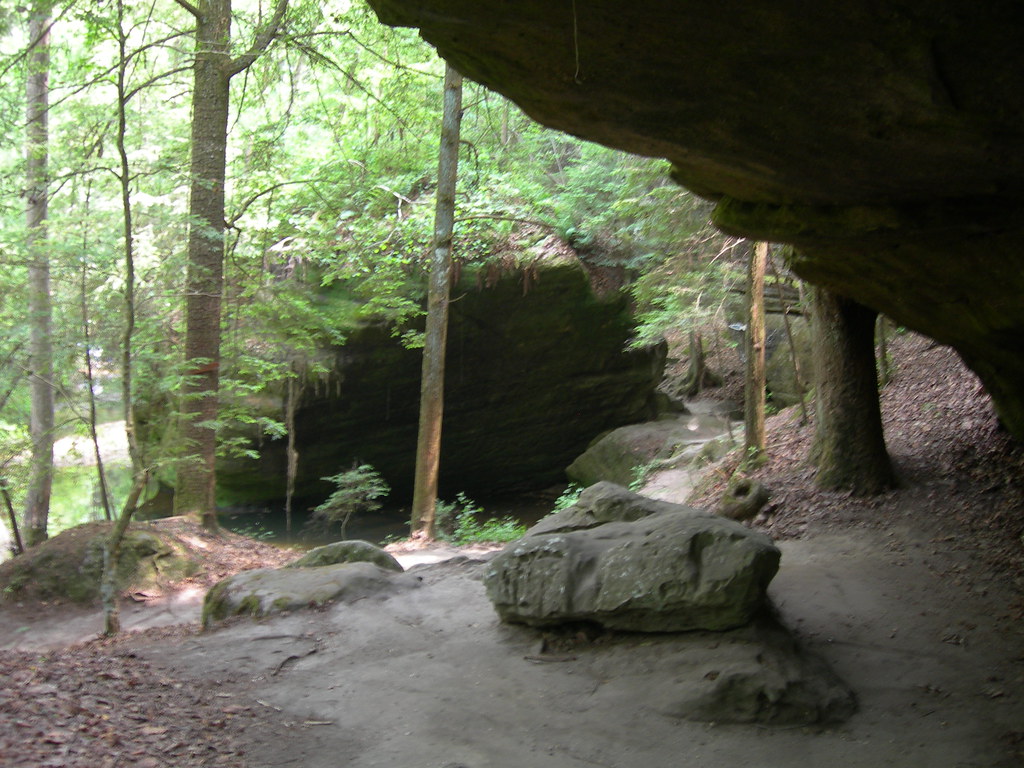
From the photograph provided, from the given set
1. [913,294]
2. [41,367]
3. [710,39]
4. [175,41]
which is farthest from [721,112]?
[175,41]

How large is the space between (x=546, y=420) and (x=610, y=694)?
14711mm

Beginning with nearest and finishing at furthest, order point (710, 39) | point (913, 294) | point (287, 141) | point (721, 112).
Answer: point (710, 39) → point (721, 112) → point (913, 294) → point (287, 141)

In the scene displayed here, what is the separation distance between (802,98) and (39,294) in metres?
11.8

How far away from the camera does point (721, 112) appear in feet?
13.6

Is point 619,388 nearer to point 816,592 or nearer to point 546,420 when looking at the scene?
point 546,420

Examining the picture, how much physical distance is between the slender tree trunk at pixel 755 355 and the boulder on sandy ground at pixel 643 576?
4996 mm

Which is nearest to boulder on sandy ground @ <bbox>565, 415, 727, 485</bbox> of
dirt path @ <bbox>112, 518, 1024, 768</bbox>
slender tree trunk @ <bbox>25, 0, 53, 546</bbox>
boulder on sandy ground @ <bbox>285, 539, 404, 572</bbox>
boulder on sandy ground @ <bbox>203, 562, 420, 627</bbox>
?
boulder on sandy ground @ <bbox>285, 539, 404, 572</bbox>

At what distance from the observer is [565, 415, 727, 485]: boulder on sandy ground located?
17.4m

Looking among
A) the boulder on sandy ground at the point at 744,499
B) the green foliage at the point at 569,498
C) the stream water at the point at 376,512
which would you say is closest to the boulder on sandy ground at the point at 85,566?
the stream water at the point at 376,512

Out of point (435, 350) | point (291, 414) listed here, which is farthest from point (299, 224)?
point (435, 350)

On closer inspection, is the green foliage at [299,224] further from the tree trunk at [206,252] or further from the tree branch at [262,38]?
the tree trunk at [206,252]

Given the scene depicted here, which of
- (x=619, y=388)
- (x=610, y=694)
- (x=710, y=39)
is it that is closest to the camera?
(x=710, y=39)

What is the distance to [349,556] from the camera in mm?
9430

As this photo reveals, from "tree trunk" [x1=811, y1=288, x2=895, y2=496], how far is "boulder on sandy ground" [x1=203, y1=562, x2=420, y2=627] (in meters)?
5.30
